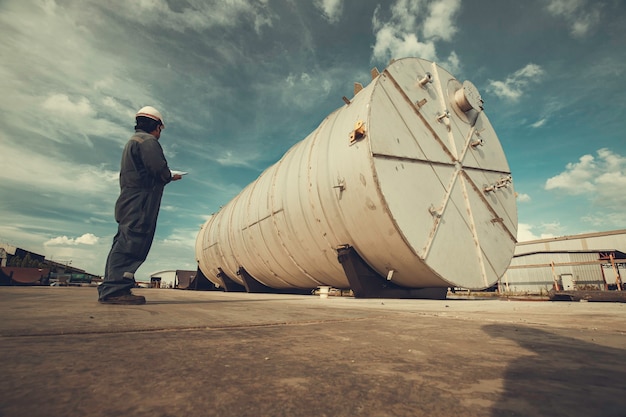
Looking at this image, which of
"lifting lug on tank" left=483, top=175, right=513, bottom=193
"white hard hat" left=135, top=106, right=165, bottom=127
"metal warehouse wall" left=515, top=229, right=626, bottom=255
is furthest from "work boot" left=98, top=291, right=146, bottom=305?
"metal warehouse wall" left=515, top=229, right=626, bottom=255

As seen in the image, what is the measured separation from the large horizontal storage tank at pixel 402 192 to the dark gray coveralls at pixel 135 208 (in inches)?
120

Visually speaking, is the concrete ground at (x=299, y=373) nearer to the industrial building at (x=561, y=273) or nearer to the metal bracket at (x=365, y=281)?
the metal bracket at (x=365, y=281)

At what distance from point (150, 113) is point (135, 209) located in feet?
3.73

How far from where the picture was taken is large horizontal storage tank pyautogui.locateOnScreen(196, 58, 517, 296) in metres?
5.05

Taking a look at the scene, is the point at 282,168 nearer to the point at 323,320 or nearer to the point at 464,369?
the point at 323,320

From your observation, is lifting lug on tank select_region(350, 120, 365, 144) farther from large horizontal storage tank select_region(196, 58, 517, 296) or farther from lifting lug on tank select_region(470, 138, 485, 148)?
lifting lug on tank select_region(470, 138, 485, 148)

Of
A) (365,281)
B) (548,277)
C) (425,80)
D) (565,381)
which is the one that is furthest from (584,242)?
(565,381)

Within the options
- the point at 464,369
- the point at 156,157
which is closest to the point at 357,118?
the point at 156,157

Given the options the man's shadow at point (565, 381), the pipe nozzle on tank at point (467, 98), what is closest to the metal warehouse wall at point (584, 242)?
the pipe nozzle on tank at point (467, 98)

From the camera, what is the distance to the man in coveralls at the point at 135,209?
3010 mm

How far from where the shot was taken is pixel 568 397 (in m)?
0.62

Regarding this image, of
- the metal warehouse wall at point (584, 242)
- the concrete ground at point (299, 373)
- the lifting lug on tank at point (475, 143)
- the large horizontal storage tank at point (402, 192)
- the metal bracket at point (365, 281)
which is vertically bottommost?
the concrete ground at point (299, 373)

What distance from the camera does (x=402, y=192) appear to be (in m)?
5.08

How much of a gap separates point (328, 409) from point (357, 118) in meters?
5.31
